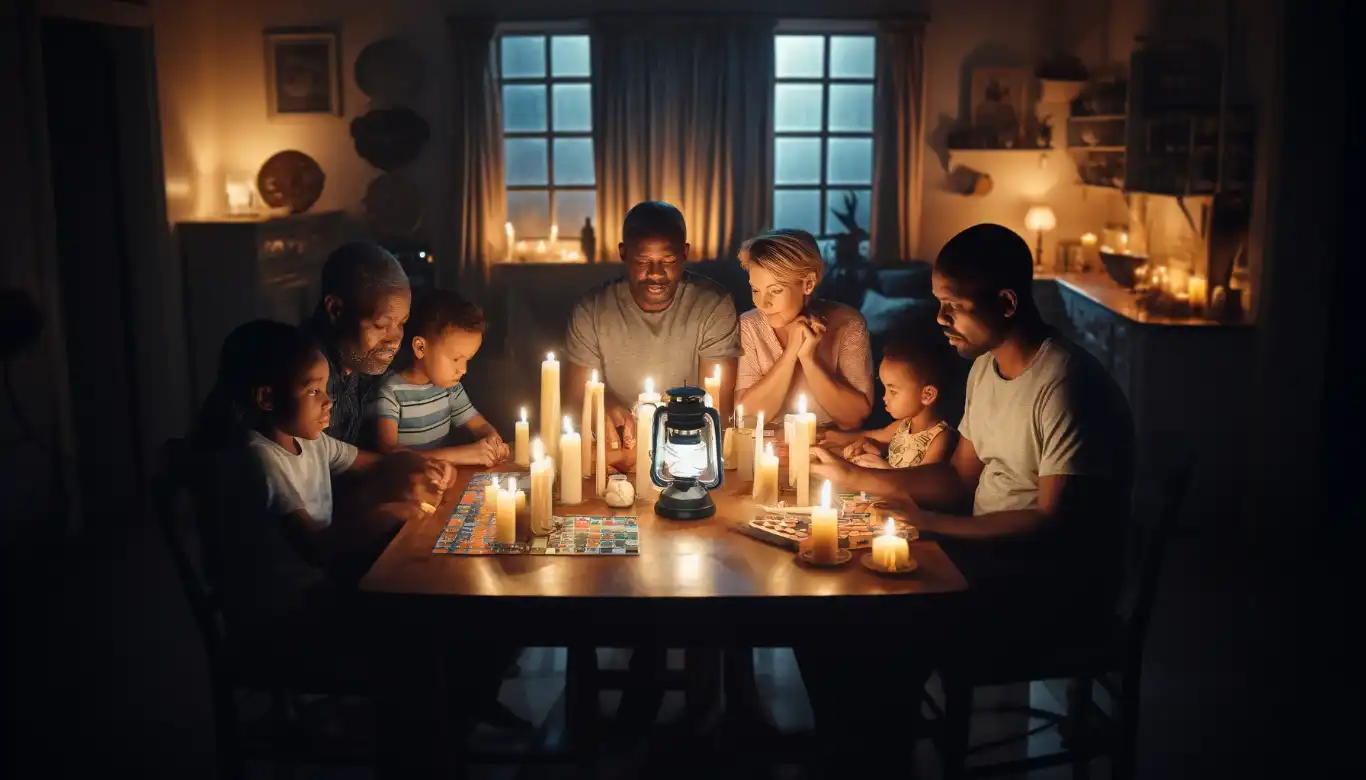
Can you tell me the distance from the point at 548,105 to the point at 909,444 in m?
5.44

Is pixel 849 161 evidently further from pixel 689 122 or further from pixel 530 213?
pixel 530 213

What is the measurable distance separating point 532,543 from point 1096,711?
1.41 metres

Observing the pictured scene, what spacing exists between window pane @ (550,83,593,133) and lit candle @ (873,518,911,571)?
20.0 feet

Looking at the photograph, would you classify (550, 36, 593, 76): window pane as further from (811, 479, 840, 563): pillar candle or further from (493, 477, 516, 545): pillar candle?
(811, 479, 840, 563): pillar candle

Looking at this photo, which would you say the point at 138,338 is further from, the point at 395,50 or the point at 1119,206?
the point at 1119,206

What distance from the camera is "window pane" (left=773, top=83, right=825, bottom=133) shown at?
8422 mm

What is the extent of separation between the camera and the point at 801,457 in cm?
313

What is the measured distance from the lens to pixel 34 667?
4188 mm

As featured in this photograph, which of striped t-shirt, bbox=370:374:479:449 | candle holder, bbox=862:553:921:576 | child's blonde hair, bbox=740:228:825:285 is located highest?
child's blonde hair, bbox=740:228:825:285

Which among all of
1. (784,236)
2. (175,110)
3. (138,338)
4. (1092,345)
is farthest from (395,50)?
(784,236)

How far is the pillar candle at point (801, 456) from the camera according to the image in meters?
3.10

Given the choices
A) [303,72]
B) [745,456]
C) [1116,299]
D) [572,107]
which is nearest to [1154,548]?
[745,456]

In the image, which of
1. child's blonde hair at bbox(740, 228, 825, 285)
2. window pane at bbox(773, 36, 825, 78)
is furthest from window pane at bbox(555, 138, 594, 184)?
child's blonde hair at bbox(740, 228, 825, 285)

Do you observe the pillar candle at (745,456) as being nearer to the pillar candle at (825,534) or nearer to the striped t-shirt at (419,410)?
the pillar candle at (825,534)
